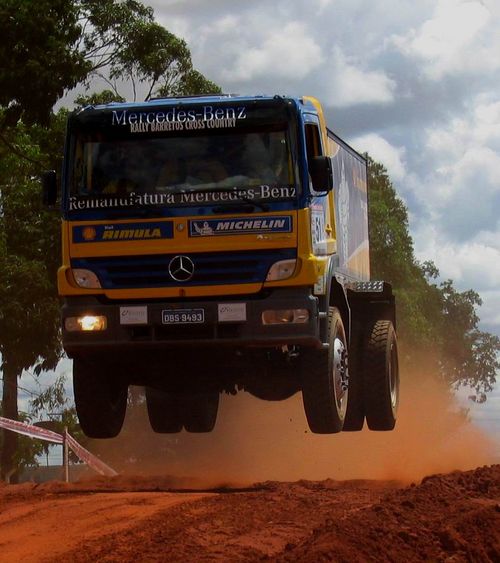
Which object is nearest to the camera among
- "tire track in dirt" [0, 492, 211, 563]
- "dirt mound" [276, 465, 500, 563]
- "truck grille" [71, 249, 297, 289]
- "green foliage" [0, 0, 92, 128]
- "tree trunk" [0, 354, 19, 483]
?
"dirt mound" [276, 465, 500, 563]

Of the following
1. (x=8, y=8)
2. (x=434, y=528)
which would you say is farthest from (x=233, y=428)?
(x=434, y=528)

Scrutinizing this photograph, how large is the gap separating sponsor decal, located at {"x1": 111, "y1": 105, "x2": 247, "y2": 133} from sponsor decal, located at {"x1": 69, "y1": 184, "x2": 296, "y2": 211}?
2.43 feet

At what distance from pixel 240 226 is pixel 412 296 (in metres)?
42.9

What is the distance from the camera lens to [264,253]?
1286cm

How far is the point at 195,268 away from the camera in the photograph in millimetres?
→ 12961

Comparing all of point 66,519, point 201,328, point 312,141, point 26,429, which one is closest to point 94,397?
point 66,519

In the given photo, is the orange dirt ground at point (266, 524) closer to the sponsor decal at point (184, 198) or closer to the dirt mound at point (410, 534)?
the dirt mound at point (410, 534)

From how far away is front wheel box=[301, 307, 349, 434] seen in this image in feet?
44.8

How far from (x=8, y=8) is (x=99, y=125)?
1515cm

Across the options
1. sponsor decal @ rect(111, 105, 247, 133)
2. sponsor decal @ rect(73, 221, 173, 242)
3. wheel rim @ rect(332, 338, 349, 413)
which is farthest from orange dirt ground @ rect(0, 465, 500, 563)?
sponsor decal @ rect(111, 105, 247, 133)

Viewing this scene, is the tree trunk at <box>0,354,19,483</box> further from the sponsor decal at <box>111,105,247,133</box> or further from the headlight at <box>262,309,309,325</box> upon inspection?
the headlight at <box>262,309,309,325</box>

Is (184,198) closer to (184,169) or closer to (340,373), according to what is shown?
(184,169)

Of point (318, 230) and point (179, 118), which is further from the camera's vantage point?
point (318, 230)

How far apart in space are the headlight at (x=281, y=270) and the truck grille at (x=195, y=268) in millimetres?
44
